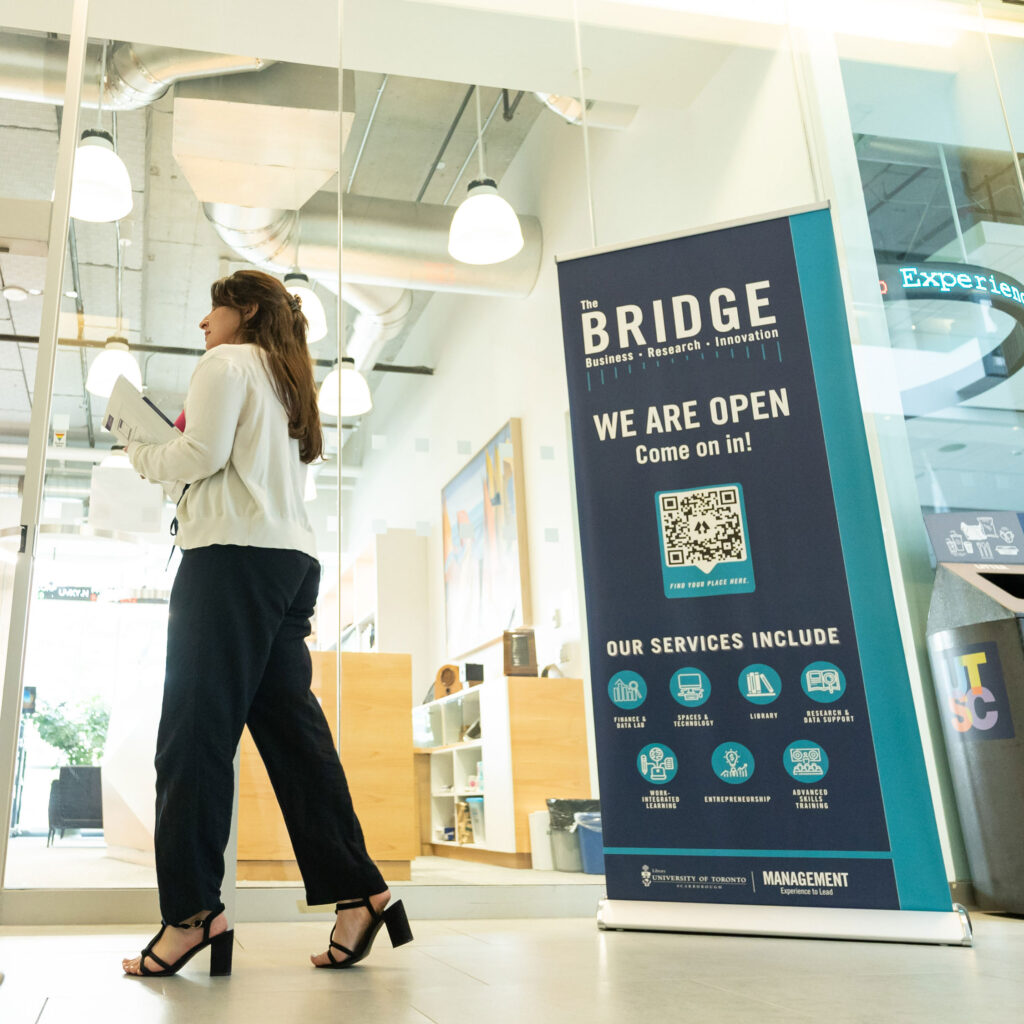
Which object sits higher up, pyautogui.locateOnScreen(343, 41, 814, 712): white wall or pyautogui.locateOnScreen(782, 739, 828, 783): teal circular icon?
pyautogui.locateOnScreen(343, 41, 814, 712): white wall

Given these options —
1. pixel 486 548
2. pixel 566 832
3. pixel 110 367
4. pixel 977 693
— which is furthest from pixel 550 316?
pixel 977 693

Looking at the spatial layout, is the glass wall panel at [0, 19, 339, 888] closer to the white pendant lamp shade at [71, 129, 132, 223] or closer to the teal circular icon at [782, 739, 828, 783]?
the white pendant lamp shade at [71, 129, 132, 223]

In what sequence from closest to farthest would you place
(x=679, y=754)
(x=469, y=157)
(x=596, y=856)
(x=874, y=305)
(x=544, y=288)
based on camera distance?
(x=679, y=754), (x=874, y=305), (x=596, y=856), (x=469, y=157), (x=544, y=288)

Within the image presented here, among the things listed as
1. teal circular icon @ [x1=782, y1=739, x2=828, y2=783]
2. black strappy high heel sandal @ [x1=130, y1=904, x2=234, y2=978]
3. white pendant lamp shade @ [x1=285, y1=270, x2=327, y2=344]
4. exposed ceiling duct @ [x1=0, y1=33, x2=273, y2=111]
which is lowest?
black strappy high heel sandal @ [x1=130, y1=904, x2=234, y2=978]

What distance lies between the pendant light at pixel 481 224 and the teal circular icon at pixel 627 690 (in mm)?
2377

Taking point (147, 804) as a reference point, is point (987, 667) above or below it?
above

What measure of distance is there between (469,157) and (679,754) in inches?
114

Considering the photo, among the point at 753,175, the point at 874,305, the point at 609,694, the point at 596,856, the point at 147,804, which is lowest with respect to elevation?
the point at 596,856

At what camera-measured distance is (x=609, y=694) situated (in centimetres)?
231

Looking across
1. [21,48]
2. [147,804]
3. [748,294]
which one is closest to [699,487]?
[748,294]

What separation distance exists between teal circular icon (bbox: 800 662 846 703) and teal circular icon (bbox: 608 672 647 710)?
0.35 meters

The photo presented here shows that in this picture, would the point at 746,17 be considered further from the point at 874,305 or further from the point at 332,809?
the point at 332,809

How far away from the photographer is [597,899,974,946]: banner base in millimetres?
1937

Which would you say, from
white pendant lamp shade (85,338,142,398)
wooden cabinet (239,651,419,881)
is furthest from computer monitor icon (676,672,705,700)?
white pendant lamp shade (85,338,142,398)
